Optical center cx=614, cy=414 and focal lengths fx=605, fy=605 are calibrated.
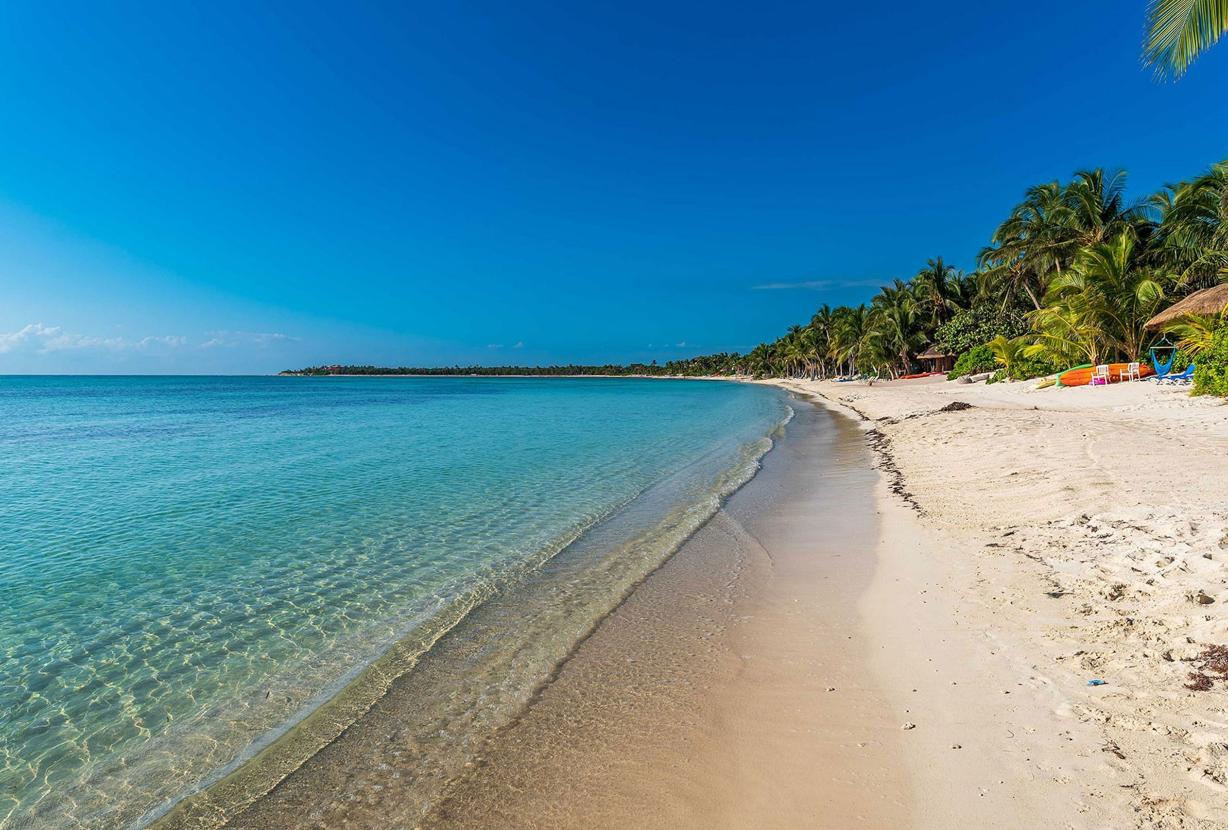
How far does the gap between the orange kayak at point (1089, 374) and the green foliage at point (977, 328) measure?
18.4 m

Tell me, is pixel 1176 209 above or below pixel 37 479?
above

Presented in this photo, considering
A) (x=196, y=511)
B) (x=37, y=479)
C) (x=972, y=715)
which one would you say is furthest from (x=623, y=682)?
(x=37, y=479)

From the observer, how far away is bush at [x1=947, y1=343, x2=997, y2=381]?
42625 millimetres

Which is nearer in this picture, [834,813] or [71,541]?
[834,813]

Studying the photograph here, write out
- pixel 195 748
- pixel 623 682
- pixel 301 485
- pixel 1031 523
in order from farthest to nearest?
1. pixel 301 485
2. pixel 1031 523
3. pixel 623 682
4. pixel 195 748

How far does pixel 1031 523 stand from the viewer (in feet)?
24.5

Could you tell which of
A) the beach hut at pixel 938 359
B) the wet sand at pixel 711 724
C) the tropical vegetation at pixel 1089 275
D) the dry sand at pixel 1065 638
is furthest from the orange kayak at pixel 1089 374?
the beach hut at pixel 938 359

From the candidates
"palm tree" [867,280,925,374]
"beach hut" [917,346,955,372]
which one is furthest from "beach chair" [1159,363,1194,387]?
"palm tree" [867,280,925,374]

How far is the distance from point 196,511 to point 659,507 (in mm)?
8783

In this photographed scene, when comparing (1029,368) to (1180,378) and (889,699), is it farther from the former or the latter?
(889,699)

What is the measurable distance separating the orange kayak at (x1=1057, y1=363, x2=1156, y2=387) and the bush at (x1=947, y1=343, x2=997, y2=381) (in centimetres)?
1504

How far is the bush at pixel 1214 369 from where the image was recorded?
16.1m

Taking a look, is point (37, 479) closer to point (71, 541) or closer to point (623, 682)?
point (71, 541)

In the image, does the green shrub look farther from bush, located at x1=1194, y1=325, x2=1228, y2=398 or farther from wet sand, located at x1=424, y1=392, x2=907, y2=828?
wet sand, located at x1=424, y1=392, x2=907, y2=828
